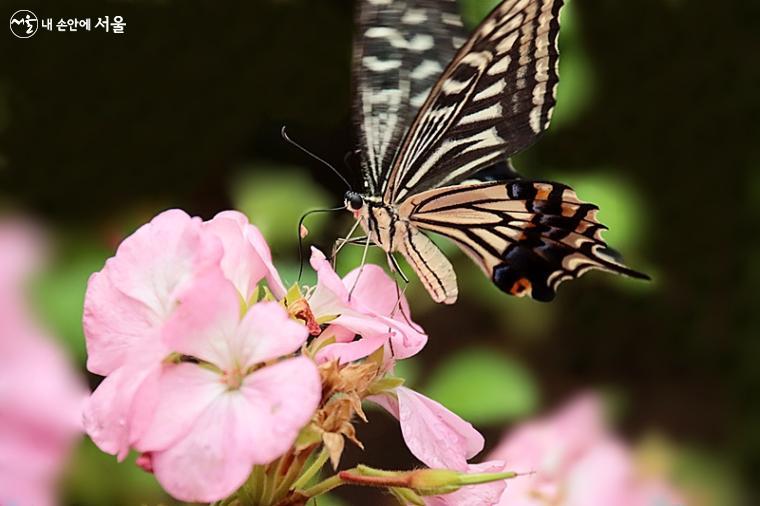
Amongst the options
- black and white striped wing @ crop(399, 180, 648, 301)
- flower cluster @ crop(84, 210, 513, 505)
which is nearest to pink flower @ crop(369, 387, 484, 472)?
flower cluster @ crop(84, 210, 513, 505)

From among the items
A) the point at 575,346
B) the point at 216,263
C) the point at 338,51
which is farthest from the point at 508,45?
the point at 575,346

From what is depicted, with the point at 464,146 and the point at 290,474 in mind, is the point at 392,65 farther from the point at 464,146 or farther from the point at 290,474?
the point at 290,474

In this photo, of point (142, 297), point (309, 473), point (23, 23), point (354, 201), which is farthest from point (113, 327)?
point (23, 23)

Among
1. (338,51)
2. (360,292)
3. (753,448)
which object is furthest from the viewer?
(753,448)

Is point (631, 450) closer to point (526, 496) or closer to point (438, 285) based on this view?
point (526, 496)

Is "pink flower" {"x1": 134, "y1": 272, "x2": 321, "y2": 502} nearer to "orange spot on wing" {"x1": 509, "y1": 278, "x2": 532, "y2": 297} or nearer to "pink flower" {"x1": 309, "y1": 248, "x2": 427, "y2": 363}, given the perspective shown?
"pink flower" {"x1": 309, "y1": 248, "x2": 427, "y2": 363}

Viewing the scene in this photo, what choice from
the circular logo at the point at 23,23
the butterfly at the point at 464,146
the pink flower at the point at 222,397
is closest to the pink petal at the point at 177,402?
the pink flower at the point at 222,397

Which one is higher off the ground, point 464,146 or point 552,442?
point 464,146
